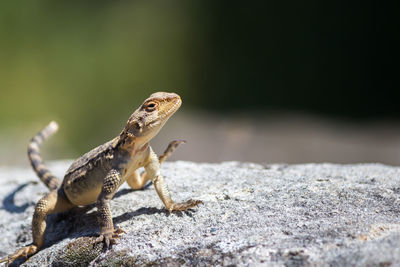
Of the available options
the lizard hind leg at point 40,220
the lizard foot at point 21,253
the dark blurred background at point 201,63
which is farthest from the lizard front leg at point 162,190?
the dark blurred background at point 201,63

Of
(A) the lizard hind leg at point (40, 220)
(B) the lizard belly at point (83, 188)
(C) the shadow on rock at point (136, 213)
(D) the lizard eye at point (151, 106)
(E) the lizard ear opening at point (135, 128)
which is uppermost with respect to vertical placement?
(D) the lizard eye at point (151, 106)

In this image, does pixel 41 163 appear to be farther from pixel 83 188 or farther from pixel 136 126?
pixel 136 126

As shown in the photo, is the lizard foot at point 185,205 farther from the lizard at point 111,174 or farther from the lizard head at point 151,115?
the lizard head at point 151,115

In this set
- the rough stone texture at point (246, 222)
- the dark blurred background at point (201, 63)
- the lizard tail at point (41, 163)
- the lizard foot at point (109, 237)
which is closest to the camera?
the rough stone texture at point (246, 222)

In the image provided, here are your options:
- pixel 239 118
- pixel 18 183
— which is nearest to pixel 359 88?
pixel 239 118

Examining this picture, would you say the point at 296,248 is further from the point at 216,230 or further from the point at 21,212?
the point at 21,212
